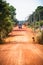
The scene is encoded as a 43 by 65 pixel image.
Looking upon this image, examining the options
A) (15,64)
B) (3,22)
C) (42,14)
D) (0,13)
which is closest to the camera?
(15,64)

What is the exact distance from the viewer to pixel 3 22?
33.7 metres

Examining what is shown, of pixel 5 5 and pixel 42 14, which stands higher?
pixel 5 5

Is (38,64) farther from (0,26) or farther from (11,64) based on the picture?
(0,26)

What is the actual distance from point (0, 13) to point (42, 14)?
75.7m

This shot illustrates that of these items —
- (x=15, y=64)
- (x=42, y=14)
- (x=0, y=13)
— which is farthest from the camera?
(x=42, y=14)

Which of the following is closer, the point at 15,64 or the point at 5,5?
the point at 15,64

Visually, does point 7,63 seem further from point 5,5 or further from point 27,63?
point 5,5

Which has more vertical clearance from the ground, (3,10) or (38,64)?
(3,10)

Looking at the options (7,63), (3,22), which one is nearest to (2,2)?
(3,22)

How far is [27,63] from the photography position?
1377 cm

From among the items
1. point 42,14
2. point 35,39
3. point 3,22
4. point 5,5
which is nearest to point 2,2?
point 5,5

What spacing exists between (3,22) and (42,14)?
7321cm

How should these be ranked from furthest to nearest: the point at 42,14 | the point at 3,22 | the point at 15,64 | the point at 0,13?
the point at 42,14 → the point at 3,22 → the point at 0,13 → the point at 15,64

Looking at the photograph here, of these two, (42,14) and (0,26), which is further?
(42,14)
